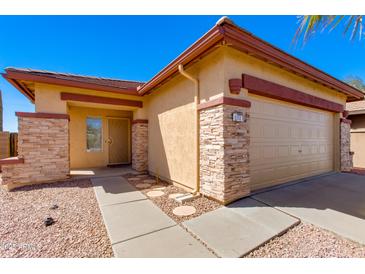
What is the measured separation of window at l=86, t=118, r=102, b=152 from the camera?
25.3ft

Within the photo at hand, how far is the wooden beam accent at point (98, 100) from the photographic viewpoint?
561 cm

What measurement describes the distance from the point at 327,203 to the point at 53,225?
5.27 m

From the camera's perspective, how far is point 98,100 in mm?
6227

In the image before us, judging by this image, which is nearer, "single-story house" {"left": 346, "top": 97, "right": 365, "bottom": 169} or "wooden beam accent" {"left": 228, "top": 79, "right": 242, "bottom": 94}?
→ "wooden beam accent" {"left": 228, "top": 79, "right": 242, "bottom": 94}

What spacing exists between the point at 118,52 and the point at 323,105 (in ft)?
28.5

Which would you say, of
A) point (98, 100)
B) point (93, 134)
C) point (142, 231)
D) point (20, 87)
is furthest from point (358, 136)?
point (20, 87)

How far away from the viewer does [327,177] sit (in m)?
5.67

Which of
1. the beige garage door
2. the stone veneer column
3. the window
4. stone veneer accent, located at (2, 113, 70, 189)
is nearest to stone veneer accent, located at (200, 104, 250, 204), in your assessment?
the beige garage door

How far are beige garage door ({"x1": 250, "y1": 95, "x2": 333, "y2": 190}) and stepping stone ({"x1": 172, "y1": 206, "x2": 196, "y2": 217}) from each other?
182cm

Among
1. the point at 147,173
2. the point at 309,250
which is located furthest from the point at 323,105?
the point at 147,173

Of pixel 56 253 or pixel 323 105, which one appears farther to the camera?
pixel 323 105

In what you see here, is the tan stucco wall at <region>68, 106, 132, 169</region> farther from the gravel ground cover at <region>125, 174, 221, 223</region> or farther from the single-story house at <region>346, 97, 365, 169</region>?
the single-story house at <region>346, 97, 365, 169</region>

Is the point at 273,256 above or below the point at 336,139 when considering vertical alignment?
below

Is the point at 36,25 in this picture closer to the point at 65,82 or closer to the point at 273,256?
the point at 65,82
